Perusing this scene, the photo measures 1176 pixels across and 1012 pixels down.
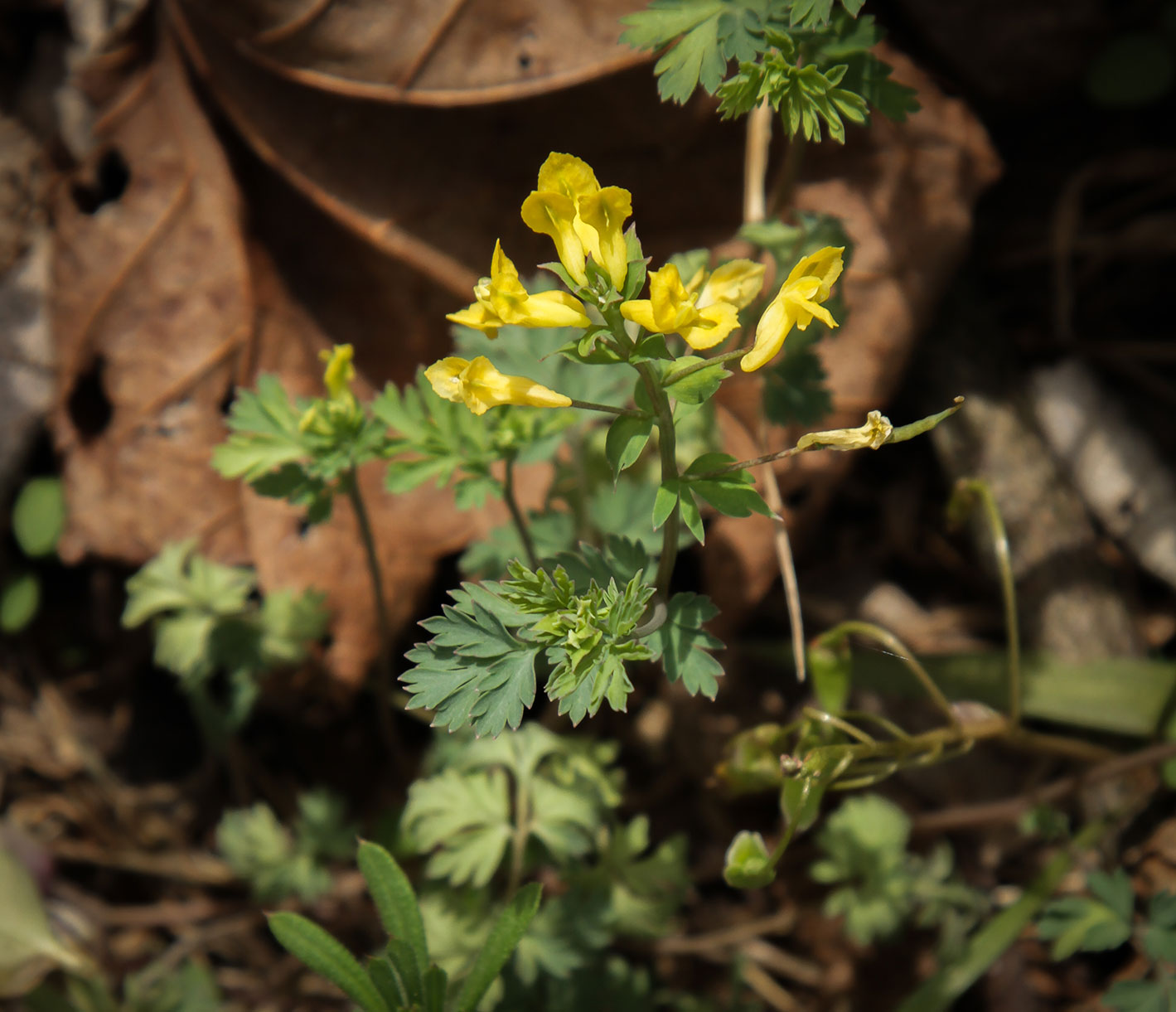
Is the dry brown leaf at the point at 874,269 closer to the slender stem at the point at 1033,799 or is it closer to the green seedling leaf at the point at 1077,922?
the slender stem at the point at 1033,799

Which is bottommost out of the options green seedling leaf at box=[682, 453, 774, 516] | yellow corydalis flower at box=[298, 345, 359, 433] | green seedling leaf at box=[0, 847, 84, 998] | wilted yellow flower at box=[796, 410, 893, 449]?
green seedling leaf at box=[0, 847, 84, 998]

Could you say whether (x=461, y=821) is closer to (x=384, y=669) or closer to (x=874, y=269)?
(x=384, y=669)

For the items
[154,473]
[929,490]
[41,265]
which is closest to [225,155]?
[41,265]

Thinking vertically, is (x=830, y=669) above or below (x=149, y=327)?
below

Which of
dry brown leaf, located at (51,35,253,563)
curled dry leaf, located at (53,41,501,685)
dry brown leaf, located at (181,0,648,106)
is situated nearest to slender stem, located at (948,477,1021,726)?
curled dry leaf, located at (53,41,501,685)

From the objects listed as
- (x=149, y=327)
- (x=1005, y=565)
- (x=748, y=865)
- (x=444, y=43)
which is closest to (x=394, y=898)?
(x=748, y=865)

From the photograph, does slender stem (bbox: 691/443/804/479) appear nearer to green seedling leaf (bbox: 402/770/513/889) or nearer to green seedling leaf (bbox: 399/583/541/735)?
green seedling leaf (bbox: 399/583/541/735)

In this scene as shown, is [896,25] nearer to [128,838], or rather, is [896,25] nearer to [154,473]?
[154,473]
